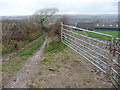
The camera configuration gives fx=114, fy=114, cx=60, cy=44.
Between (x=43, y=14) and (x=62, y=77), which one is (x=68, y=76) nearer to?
(x=62, y=77)

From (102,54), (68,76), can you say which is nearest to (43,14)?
(102,54)

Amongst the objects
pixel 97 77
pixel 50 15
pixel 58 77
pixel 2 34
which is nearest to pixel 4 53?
pixel 2 34

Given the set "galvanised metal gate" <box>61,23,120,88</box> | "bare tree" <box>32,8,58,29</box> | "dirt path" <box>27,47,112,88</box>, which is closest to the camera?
"galvanised metal gate" <box>61,23,120,88</box>

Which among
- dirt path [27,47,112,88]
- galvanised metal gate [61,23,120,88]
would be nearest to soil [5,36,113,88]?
dirt path [27,47,112,88]

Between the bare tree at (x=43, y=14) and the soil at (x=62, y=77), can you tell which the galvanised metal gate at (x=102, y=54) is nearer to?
the soil at (x=62, y=77)

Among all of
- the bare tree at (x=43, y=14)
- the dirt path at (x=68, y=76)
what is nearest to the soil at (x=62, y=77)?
the dirt path at (x=68, y=76)

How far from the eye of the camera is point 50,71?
13.7 ft

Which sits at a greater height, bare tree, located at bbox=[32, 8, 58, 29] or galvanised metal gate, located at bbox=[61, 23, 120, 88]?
bare tree, located at bbox=[32, 8, 58, 29]

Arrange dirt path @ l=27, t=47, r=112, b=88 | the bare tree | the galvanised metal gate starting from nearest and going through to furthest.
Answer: the galvanised metal gate → dirt path @ l=27, t=47, r=112, b=88 → the bare tree

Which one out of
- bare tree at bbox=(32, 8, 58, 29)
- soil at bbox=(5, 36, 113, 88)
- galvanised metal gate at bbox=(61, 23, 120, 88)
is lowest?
soil at bbox=(5, 36, 113, 88)

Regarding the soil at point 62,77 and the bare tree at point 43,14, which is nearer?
the soil at point 62,77

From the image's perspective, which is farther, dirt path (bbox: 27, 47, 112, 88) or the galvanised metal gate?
dirt path (bbox: 27, 47, 112, 88)

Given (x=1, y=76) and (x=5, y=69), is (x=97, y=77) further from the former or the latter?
(x=5, y=69)

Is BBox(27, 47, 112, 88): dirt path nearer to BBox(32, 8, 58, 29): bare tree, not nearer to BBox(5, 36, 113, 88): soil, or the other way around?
BBox(5, 36, 113, 88): soil
